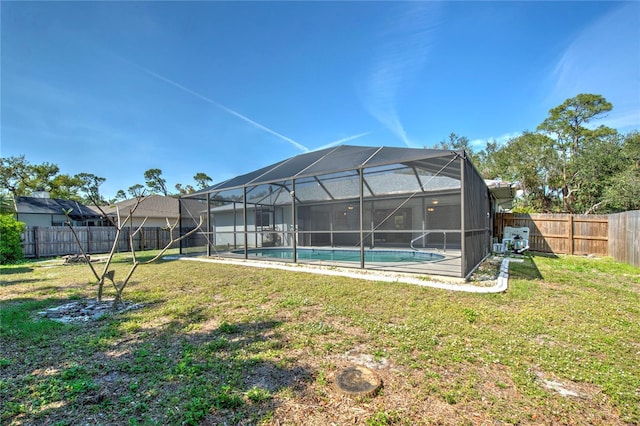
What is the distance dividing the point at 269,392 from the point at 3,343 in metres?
3.21

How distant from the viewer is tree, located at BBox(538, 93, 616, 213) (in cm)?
1962

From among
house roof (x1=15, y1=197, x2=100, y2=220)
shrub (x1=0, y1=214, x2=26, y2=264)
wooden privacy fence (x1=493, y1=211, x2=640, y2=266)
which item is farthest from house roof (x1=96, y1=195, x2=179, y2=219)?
wooden privacy fence (x1=493, y1=211, x2=640, y2=266)

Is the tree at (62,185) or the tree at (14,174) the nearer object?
the tree at (14,174)

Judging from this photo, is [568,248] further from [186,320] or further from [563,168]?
[186,320]

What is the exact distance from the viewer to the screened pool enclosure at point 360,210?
270 inches

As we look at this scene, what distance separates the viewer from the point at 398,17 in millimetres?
8242

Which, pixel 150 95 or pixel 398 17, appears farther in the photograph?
pixel 150 95

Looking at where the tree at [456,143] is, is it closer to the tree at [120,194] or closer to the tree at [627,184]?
the tree at [627,184]

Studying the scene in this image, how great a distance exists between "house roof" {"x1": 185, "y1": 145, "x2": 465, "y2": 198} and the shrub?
23.0ft

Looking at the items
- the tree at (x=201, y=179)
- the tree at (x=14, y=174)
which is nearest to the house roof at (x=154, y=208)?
the tree at (x=14, y=174)

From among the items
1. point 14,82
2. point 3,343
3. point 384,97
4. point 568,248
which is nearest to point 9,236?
point 14,82

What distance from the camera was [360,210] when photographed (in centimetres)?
677

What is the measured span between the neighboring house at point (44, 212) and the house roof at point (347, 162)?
12.9 m

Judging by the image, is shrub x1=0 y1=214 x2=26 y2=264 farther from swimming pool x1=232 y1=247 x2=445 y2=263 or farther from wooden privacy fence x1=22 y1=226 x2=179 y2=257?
swimming pool x1=232 y1=247 x2=445 y2=263
